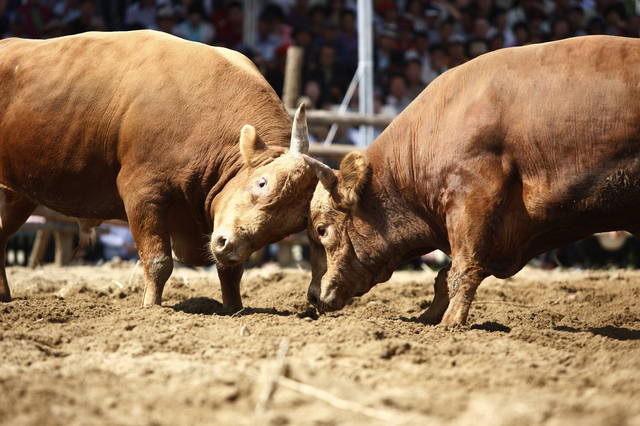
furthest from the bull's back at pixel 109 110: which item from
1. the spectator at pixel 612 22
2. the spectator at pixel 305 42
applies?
the spectator at pixel 612 22

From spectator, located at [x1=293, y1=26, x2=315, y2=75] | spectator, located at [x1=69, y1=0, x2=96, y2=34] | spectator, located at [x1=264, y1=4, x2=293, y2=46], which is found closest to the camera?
spectator, located at [x1=69, y1=0, x2=96, y2=34]

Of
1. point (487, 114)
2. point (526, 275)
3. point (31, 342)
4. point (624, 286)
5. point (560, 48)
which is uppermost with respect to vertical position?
point (560, 48)

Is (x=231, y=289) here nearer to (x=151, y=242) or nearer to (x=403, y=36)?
(x=151, y=242)

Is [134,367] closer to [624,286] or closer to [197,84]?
[197,84]

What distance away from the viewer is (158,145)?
4.44 m

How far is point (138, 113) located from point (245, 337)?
1979mm

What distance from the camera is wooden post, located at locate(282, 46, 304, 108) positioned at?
8.48 m

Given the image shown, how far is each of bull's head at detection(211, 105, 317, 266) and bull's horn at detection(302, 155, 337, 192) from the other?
14 centimetres

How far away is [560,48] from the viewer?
3867 millimetres

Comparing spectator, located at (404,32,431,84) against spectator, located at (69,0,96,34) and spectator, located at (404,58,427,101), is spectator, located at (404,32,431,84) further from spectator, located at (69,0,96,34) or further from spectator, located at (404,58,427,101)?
spectator, located at (69,0,96,34)

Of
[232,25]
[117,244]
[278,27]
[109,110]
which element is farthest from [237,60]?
[117,244]

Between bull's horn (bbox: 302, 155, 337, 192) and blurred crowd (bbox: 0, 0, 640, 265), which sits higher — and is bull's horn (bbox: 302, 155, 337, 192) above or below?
below

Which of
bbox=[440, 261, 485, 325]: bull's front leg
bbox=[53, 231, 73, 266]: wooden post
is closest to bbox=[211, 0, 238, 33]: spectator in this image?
bbox=[53, 231, 73, 266]: wooden post

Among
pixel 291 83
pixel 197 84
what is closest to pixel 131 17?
pixel 291 83
